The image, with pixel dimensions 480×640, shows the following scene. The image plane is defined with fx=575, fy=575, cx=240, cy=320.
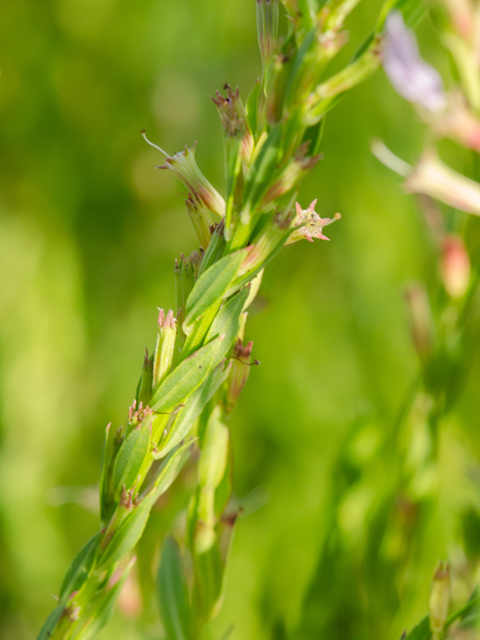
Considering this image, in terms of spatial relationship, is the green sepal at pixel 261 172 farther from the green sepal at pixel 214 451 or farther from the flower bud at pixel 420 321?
the flower bud at pixel 420 321

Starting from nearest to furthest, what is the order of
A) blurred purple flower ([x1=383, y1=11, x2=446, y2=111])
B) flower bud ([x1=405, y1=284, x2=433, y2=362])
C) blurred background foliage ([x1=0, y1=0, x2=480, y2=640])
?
blurred purple flower ([x1=383, y1=11, x2=446, y2=111]), flower bud ([x1=405, y1=284, x2=433, y2=362]), blurred background foliage ([x1=0, y1=0, x2=480, y2=640])

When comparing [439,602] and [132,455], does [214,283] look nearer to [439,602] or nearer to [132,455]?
[132,455]

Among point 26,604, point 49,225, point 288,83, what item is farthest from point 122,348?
point 288,83

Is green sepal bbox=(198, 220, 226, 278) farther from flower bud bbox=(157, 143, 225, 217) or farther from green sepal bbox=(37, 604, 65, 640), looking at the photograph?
green sepal bbox=(37, 604, 65, 640)

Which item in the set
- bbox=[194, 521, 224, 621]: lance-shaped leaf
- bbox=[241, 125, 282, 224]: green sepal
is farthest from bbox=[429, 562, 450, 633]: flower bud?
bbox=[241, 125, 282, 224]: green sepal

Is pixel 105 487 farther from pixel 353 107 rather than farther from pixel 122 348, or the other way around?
pixel 353 107

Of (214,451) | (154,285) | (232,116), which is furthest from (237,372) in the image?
(154,285)
